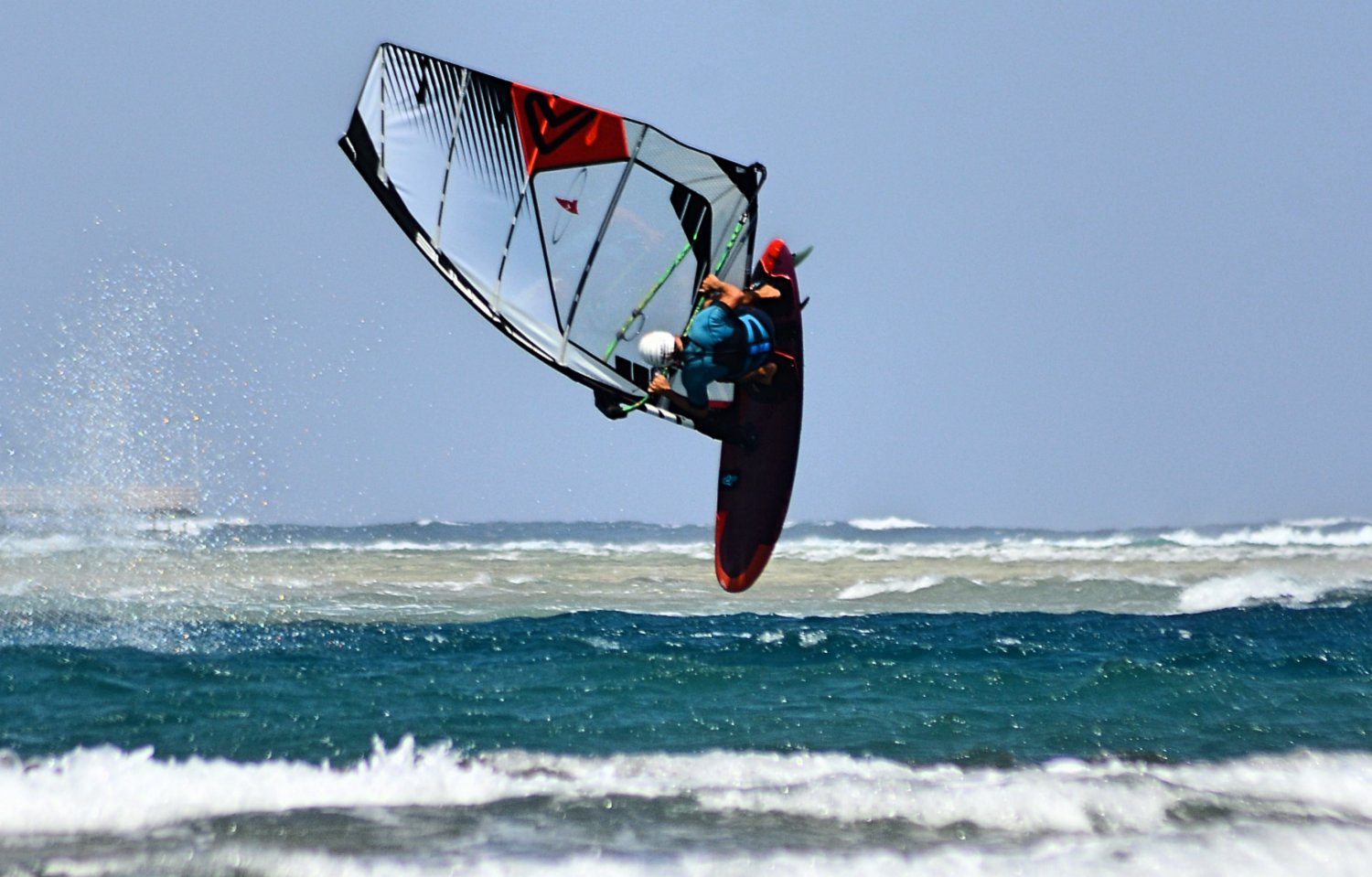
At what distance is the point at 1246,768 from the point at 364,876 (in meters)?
4.85

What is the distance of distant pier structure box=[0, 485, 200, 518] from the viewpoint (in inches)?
645

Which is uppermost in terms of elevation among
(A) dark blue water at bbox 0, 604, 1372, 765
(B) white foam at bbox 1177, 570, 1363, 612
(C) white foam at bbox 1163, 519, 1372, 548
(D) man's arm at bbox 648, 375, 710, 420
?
(D) man's arm at bbox 648, 375, 710, 420

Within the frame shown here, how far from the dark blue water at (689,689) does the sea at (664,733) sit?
0.12 ft

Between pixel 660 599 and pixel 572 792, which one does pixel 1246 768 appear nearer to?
pixel 572 792

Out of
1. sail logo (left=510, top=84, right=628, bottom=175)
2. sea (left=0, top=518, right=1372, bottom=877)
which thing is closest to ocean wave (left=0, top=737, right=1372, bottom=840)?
sea (left=0, top=518, right=1372, bottom=877)

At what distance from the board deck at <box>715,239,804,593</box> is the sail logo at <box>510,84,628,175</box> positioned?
1328 millimetres

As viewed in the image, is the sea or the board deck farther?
the board deck

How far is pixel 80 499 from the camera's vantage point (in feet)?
56.4

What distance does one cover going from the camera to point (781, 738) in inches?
297

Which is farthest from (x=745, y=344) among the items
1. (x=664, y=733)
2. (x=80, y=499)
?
(x=80, y=499)

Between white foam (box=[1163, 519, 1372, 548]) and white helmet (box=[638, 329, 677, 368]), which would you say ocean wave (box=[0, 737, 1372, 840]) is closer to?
white helmet (box=[638, 329, 677, 368])

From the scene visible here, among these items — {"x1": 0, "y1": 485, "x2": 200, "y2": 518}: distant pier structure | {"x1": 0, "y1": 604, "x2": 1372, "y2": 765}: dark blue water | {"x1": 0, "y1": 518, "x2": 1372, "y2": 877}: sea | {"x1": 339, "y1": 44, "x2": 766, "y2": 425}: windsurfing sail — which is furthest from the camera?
{"x1": 0, "y1": 485, "x2": 200, "y2": 518}: distant pier structure

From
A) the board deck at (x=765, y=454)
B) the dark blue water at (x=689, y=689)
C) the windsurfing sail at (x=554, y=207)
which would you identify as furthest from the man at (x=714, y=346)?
the dark blue water at (x=689, y=689)

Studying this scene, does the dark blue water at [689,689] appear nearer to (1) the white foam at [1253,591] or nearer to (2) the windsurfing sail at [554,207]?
(2) the windsurfing sail at [554,207]
